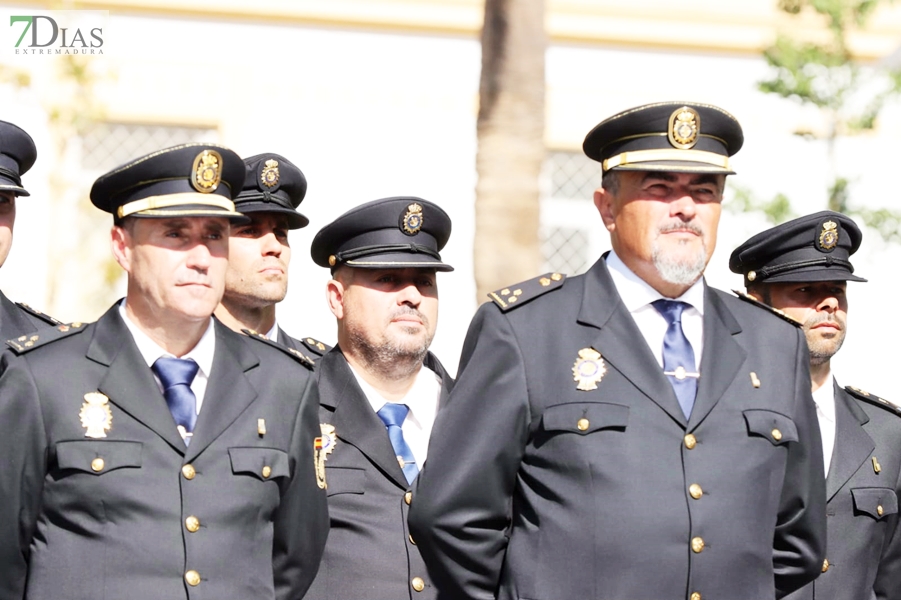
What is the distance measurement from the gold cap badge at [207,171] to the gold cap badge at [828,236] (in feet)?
8.53

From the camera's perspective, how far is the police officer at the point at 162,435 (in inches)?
167

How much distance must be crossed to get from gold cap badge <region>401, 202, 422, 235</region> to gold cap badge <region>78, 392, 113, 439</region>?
1.88 meters

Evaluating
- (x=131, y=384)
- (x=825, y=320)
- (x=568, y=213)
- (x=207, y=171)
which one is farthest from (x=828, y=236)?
(x=568, y=213)

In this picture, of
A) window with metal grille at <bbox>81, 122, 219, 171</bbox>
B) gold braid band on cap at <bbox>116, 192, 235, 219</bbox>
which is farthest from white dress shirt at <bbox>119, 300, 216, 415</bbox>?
window with metal grille at <bbox>81, 122, 219, 171</bbox>

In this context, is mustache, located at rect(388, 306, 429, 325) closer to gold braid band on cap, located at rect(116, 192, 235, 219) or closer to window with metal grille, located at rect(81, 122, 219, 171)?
gold braid band on cap, located at rect(116, 192, 235, 219)

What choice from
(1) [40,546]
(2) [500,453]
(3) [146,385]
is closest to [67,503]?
(1) [40,546]

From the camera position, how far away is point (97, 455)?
4.26 meters

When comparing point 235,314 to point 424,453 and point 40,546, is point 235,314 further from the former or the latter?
point 40,546

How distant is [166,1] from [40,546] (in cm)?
1113

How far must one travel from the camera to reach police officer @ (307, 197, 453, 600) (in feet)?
17.0

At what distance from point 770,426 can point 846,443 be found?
4.92 ft

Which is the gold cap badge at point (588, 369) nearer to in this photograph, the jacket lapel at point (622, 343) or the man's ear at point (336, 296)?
the jacket lapel at point (622, 343)

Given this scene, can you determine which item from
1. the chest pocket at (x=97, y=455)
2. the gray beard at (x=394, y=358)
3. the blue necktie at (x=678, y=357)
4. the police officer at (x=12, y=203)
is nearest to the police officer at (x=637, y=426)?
the blue necktie at (x=678, y=357)

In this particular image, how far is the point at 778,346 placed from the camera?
4574mm
